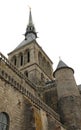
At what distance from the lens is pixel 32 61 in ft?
88.6

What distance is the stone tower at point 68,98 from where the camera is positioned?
1600cm

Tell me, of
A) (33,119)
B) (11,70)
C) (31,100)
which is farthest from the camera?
(11,70)

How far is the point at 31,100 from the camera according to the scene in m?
12.8

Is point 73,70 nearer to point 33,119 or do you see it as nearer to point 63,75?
point 63,75

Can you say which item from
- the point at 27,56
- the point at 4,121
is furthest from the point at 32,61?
the point at 4,121

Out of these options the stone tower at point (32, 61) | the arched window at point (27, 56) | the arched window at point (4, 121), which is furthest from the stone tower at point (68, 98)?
the arched window at point (27, 56)

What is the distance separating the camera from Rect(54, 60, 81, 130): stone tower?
1600 centimetres

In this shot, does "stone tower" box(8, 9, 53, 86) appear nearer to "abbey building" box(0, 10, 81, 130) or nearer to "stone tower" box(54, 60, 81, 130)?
"abbey building" box(0, 10, 81, 130)

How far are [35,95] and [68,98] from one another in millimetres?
3729

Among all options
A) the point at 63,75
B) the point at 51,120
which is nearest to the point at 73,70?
the point at 63,75

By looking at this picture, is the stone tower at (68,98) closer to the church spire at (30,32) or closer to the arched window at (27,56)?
the arched window at (27,56)

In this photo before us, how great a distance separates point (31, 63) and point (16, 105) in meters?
15.6

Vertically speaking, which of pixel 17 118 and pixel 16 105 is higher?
pixel 16 105

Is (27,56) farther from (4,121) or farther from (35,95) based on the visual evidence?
(4,121)
